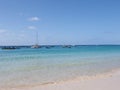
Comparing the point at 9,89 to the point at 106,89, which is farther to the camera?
the point at 9,89

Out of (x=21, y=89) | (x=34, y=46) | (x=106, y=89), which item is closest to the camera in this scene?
(x=106, y=89)

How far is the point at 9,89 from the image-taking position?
766cm

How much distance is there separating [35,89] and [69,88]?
3.77 ft

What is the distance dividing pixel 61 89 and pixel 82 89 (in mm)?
692

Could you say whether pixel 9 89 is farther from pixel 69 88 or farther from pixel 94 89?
pixel 94 89

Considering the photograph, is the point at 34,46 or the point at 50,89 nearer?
the point at 50,89

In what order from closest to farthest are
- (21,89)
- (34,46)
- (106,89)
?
(106,89), (21,89), (34,46)

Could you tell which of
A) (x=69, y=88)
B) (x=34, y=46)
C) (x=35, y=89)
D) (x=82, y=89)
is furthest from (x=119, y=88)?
(x=34, y=46)

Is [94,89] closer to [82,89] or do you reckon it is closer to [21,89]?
[82,89]

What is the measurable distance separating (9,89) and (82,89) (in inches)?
107

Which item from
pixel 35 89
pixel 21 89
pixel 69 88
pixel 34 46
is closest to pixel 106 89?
pixel 69 88

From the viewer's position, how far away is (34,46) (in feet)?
250

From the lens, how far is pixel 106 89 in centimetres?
671

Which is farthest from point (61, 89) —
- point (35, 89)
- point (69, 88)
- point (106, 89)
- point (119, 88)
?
point (119, 88)
